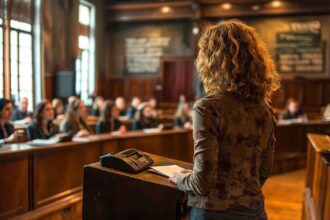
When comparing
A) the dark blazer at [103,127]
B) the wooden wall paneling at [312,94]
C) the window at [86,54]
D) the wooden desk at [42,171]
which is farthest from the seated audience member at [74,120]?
the wooden wall paneling at [312,94]

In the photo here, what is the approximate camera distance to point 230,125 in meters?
1.45

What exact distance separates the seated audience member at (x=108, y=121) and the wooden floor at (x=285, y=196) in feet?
7.93

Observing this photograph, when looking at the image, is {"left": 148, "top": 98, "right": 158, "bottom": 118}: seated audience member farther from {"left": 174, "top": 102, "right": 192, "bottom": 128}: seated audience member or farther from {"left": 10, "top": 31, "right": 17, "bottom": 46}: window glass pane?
{"left": 10, "top": 31, "right": 17, "bottom": 46}: window glass pane

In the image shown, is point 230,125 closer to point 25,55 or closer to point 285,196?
point 285,196

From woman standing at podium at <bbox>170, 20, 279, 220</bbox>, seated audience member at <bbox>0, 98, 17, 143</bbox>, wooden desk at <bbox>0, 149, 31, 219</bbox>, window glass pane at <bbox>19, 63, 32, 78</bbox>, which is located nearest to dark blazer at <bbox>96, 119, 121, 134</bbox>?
seated audience member at <bbox>0, 98, 17, 143</bbox>

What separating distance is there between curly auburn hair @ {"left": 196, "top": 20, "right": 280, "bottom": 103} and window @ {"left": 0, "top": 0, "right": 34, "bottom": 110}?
835cm

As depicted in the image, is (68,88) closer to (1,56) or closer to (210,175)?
(1,56)

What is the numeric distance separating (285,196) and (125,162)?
414cm

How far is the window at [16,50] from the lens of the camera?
912 centimetres

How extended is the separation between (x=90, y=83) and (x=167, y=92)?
2531mm

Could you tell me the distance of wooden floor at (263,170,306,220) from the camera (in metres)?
4.61

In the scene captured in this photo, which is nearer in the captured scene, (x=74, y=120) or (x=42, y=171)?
(x=42, y=171)

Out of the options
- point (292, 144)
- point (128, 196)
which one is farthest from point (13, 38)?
point (128, 196)

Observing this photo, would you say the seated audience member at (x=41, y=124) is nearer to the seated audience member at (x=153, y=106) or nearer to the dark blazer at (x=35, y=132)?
the dark blazer at (x=35, y=132)
